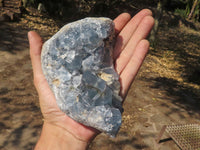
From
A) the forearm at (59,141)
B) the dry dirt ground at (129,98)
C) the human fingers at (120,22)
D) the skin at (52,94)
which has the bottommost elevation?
the dry dirt ground at (129,98)

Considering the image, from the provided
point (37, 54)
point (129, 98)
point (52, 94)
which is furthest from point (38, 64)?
point (129, 98)

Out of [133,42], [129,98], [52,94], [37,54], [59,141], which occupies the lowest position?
[129,98]

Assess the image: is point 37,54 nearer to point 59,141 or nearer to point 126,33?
point 59,141

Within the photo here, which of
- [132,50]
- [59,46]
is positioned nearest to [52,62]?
[59,46]

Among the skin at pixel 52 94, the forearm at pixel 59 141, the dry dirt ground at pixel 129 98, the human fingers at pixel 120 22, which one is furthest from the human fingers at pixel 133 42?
the dry dirt ground at pixel 129 98

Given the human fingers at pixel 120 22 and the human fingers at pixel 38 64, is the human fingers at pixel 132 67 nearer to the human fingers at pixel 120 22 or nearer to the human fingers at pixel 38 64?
the human fingers at pixel 120 22

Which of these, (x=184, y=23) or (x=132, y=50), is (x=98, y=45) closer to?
(x=132, y=50)
